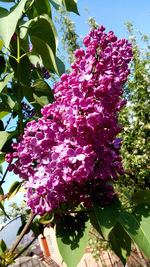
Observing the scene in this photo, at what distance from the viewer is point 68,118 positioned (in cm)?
71

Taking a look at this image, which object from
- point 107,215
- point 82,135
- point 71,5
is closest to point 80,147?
point 82,135

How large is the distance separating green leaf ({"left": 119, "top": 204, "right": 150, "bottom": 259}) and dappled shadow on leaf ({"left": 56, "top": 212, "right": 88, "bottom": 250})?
0.49 feet

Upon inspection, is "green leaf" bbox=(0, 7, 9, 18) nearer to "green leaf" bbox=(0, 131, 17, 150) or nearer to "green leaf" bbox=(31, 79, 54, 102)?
"green leaf" bbox=(31, 79, 54, 102)

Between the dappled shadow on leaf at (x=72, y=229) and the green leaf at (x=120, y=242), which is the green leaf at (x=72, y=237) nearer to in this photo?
the dappled shadow on leaf at (x=72, y=229)

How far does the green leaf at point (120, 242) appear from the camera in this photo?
0.83m

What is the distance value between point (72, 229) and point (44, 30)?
27.8 inches

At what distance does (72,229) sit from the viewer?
756 millimetres

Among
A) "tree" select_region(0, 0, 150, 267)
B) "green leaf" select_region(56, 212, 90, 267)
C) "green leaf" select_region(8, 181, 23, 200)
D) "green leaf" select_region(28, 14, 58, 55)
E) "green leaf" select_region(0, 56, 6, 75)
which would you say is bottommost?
"green leaf" select_region(56, 212, 90, 267)

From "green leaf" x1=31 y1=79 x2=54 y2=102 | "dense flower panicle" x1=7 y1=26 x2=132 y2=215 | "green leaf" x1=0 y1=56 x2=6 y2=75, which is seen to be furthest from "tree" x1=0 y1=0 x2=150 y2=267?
"green leaf" x1=0 y1=56 x2=6 y2=75

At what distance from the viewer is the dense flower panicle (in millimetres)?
706

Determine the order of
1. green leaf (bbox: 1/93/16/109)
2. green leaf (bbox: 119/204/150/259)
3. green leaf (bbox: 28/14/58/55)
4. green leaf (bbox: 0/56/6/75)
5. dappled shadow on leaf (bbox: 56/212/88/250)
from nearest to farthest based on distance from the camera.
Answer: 1. green leaf (bbox: 119/204/150/259)
2. dappled shadow on leaf (bbox: 56/212/88/250)
3. green leaf (bbox: 28/14/58/55)
4. green leaf (bbox: 1/93/16/109)
5. green leaf (bbox: 0/56/6/75)

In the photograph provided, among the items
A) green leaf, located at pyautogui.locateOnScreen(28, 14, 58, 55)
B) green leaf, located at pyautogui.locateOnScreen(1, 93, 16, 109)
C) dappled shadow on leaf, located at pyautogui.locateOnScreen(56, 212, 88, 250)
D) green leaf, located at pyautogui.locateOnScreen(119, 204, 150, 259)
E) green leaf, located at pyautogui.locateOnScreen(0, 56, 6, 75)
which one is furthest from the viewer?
green leaf, located at pyautogui.locateOnScreen(0, 56, 6, 75)

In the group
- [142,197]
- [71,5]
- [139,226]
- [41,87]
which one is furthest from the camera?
[71,5]

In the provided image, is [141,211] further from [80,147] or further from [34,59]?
[34,59]
